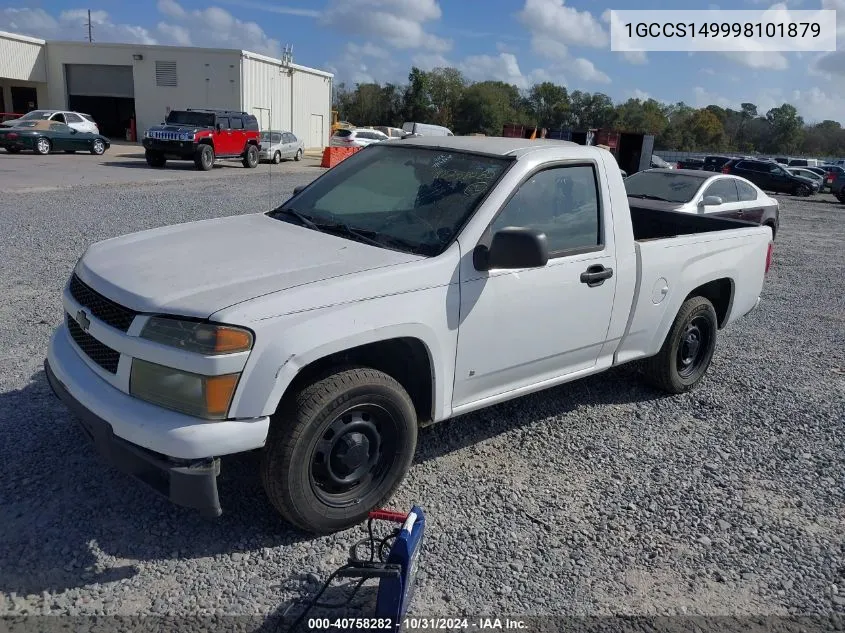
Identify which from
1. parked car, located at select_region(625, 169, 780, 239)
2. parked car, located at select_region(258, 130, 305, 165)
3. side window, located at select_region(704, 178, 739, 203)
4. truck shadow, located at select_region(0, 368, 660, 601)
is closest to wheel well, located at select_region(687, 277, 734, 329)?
truck shadow, located at select_region(0, 368, 660, 601)

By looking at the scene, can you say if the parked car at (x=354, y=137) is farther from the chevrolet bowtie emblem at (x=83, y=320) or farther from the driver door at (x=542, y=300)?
the chevrolet bowtie emblem at (x=83, y=320)

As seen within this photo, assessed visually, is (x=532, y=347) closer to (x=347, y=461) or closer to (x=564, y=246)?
(x=564, y=246)

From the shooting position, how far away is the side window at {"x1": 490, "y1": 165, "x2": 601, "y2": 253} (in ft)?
12.8

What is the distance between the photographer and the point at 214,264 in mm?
3330

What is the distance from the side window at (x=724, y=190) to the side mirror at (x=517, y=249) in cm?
956

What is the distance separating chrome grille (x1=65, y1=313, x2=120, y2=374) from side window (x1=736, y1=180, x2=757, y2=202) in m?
12.0

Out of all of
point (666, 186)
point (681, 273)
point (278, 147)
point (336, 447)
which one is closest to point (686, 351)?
point (681, 273)

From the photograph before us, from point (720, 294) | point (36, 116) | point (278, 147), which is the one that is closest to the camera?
point (720, 294)

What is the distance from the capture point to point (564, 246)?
409 cm

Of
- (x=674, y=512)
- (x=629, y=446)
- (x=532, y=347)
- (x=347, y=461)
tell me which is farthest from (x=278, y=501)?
(x=629, y=446)

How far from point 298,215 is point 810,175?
3385 cm

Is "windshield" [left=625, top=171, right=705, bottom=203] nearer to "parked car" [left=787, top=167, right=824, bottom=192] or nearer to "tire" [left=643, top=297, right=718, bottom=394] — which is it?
"tire" [left=643, top=297, right=718, bottom=394]

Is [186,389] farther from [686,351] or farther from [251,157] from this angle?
[251,157]

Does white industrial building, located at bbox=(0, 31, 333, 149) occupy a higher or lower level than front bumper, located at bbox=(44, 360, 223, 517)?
higher
